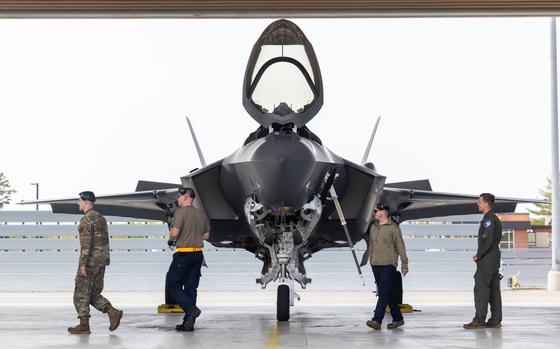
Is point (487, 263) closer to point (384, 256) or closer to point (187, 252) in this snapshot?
point (384, 256)

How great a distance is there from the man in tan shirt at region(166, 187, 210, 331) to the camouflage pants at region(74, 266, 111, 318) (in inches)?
35.2

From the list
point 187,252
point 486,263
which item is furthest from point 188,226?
point 486,263

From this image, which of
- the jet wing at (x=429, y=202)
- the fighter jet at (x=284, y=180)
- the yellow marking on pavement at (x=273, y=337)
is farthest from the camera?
the jet wing at (x=429, y=202)

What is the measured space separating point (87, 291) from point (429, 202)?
7642mm

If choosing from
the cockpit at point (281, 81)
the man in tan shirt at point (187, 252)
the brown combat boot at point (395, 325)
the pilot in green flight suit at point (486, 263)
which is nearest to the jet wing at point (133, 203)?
the cockpit at point (281, 81)

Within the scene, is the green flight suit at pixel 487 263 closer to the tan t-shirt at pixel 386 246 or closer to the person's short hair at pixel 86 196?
the tan t-shirt at pixel 386 246

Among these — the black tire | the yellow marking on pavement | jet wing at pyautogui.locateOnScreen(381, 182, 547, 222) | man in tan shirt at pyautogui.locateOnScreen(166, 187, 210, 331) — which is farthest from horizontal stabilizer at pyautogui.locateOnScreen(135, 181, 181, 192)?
man in tan shirt at pyautogui.locateOnScreen(166, 187, 210, 331)

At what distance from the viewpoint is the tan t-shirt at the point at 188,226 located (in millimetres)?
11891

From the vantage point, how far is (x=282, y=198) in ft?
39.3

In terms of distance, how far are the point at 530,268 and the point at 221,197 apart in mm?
26865

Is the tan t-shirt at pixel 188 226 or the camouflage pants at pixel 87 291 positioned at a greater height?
the tan t-shirt at pixel 188 226

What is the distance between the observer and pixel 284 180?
11805 millimetres

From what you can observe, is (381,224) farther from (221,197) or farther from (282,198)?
(221,197)

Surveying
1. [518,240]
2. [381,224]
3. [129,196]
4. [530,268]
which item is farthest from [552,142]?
[518,240]
